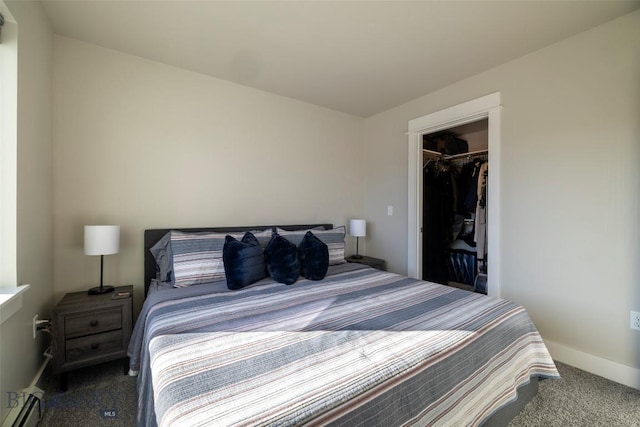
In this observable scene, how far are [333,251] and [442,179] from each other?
80.1 inches

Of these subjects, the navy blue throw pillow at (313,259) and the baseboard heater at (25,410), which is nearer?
the baseboard heater at (25,410)

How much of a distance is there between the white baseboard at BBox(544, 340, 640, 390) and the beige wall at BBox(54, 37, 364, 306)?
2.60m

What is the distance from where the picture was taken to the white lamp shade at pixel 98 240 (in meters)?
1.86

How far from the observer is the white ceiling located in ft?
5.69

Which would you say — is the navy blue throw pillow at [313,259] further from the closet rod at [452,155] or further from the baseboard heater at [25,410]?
the closet rod at [452,155]

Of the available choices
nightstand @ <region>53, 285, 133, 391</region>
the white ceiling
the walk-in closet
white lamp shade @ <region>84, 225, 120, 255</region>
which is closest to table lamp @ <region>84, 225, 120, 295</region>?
white lamp shade @ <region>84, 225, 120, 255</region>

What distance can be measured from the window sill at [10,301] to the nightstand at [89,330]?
0.31m

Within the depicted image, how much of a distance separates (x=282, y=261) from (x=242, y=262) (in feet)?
1.02

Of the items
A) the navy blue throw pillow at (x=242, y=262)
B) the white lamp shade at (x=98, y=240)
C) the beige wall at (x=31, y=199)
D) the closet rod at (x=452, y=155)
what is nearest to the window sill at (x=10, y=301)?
the beige wall at (x=31, y=199)

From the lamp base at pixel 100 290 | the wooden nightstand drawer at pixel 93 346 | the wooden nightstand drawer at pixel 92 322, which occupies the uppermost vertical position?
the lamp base at pixel 100 290

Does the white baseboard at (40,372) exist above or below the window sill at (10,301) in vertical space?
below

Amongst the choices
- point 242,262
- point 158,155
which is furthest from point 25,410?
point 158,155

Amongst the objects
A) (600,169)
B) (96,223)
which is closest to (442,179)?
(600,169)

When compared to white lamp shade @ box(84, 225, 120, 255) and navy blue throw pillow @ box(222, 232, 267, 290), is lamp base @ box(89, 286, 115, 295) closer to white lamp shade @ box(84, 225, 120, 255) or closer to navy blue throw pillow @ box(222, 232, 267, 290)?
white lamp shade @ box(84, 225, 120, 255)
